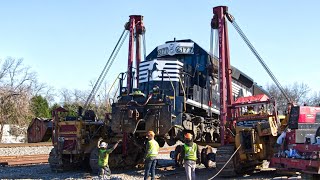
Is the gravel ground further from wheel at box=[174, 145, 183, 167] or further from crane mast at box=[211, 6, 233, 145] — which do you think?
crane mast at box=[211, 6, 233, 145]

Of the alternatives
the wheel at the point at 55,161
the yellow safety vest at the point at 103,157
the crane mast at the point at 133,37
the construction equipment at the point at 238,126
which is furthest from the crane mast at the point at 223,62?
the wheel at the point at 55,161

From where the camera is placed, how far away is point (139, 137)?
14844 millimetres

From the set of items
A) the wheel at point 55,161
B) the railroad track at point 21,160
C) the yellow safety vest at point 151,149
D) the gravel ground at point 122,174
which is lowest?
the gravel ground at point 122,174

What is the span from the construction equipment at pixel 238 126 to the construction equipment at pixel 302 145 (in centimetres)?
212

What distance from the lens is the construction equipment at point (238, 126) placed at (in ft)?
41.5

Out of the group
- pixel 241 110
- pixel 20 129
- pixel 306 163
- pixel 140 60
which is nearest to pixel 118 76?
pixel 140 60

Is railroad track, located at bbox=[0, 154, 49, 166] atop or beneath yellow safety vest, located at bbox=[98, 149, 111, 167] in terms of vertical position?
beneath

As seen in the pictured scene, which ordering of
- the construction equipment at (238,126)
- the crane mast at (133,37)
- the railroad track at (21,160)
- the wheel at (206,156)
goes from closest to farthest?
the construction equipment at (238,126)
the wheel at (206,156)
the crane mast at (133,37)
the railroad track at (21,160)

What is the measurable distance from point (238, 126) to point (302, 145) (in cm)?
421

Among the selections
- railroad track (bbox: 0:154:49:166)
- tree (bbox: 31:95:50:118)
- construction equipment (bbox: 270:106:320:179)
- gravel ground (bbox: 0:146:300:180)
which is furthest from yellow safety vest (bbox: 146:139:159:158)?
tree (bbox: 31:95:50:118)

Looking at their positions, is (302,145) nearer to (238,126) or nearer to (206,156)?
(238,126)

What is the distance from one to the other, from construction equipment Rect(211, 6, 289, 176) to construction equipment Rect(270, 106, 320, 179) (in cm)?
212

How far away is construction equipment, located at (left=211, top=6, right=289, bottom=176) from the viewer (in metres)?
12.7

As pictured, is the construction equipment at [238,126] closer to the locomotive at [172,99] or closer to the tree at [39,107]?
the locomotive at [172,99]
